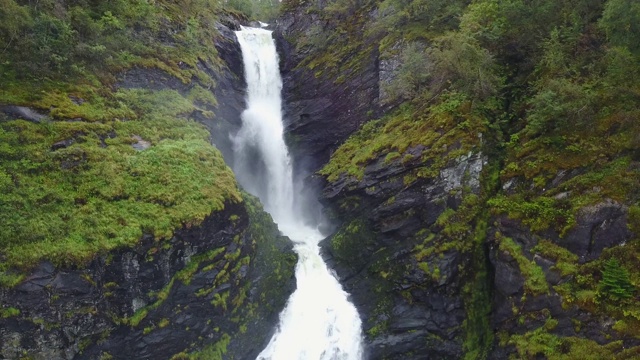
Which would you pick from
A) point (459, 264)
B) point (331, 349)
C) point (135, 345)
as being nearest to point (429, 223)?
point (459, 264)

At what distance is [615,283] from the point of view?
10719 millimetres

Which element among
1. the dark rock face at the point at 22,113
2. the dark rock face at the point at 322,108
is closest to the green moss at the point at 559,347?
the dark rock face at the point at 322,108

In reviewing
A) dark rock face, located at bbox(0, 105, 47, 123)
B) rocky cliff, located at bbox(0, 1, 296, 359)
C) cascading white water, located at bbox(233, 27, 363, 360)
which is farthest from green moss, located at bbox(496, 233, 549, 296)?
dark rock face, located at bbox(0, 105, 47, 123)

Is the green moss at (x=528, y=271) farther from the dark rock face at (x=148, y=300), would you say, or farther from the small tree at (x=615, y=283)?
the dark rock face at (x=148, y=300)

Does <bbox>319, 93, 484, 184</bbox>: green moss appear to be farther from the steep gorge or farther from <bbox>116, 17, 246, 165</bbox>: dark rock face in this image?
<bbox>116, 17, 246, 165</bbox>: dark rock face

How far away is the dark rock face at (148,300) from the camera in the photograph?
404 inches

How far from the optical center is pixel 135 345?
11734mm

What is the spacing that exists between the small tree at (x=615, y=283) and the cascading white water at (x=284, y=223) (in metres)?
8.23

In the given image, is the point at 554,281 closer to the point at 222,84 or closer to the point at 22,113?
the point at 22,113

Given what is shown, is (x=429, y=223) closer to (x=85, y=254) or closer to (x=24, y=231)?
(x=85, y=254)

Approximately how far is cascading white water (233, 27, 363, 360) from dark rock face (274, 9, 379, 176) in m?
1.00

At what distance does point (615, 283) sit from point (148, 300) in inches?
548

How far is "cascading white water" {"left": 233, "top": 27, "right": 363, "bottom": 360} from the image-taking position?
14.6 metres

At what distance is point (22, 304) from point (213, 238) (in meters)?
5.67
